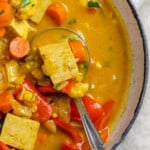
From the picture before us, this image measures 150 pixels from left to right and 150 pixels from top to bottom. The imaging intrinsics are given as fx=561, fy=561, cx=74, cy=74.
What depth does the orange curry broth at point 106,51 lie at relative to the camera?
9.16 ft

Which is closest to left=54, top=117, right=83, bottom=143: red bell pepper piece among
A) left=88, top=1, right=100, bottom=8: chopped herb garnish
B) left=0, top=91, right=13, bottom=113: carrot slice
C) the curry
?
the curry

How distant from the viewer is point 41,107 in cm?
265

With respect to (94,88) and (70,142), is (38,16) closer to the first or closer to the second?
(94,88)

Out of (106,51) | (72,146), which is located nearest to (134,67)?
(106,51)

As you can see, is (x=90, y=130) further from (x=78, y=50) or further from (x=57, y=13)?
(x=57, y=13)

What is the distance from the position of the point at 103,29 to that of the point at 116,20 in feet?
0.30

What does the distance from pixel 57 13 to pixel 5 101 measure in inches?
19.9

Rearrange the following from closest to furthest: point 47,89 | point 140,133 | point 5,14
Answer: point 5,14 < point 47,89 < point 140,133

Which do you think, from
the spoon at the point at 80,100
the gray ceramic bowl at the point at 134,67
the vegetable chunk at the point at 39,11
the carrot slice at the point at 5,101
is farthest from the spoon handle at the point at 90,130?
the vegetable chunk at the point at 39,11

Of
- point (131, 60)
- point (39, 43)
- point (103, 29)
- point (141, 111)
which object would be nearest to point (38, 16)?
point (39, 43)

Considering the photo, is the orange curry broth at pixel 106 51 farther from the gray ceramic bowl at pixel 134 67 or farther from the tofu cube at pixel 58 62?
the tofu cube at pixel 58 62

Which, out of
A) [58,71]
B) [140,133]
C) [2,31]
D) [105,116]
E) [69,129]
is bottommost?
[140,133]

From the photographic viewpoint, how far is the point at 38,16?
273 centimetres

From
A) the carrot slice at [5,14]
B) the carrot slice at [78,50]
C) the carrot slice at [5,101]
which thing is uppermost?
the carrot slice at [5,14]
